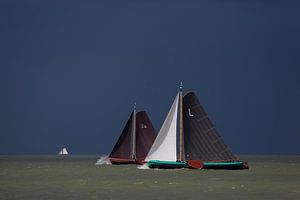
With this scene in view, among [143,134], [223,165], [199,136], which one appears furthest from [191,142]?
[143,134]

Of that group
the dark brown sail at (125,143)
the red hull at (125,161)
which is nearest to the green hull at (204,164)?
the dark brown sail at (125,143)

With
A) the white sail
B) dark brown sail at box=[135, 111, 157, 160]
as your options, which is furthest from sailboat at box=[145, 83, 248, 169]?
dark brown sail at box=[135, 111, 157, 160]

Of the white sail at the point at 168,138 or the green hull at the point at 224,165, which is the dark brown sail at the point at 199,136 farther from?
the white sail at the point at 168,138

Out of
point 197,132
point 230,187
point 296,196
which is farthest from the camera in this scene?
point 197,132

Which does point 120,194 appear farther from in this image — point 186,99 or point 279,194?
point 186,99

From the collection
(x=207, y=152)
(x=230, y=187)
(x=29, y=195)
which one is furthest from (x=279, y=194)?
(x=207, y=152)

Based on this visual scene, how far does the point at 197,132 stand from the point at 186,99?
466cm

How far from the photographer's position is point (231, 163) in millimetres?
93625

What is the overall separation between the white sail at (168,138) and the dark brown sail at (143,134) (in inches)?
1218

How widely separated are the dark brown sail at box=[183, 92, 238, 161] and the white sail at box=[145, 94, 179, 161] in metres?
1.60

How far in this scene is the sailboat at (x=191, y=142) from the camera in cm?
9050

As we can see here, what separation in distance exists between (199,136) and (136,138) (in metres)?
35.6

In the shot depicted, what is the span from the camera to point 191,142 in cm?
9075

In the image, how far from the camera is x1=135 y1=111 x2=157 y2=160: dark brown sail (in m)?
124
